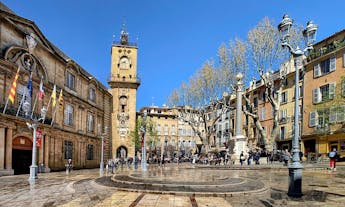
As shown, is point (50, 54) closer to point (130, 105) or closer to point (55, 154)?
point (55, 154)

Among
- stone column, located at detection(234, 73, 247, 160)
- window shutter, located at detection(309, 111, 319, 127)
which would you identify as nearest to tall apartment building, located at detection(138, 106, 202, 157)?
window shutter, located at detection(309, 111, 319, 127)

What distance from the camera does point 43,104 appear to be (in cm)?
2881

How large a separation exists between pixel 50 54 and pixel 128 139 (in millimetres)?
26518

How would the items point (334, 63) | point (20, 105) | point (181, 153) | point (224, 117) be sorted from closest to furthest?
point (20, 105)
point (334, 63)
point (224, 117)
point (181, 153)

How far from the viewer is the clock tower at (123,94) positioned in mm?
53453

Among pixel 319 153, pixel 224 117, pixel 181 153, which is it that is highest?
pixel 224 117

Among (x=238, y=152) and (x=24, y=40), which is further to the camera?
(x=238, y=152)

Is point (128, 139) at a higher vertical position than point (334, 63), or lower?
lower

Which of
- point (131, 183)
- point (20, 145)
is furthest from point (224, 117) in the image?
point (131, 183)

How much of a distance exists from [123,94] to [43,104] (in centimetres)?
2609

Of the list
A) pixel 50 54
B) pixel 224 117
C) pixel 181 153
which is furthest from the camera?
pixel 181 153

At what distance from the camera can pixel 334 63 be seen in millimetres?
33375

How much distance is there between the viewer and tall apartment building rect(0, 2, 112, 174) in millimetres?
22969

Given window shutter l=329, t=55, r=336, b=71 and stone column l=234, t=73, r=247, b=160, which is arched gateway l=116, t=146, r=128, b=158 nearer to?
stone column l=234, t=73, r=247, b=160
